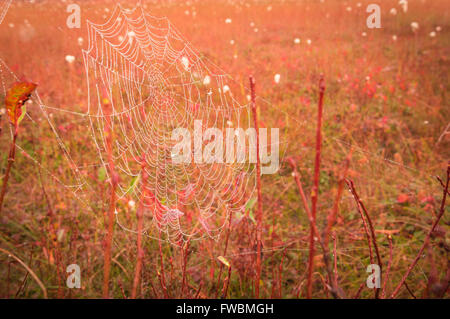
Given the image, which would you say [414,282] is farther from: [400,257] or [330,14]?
[330,14]

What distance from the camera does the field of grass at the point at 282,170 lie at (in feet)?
6.35

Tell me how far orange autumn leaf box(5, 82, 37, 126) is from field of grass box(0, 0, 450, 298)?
239 millimetres

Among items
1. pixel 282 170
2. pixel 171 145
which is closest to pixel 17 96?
pixel 171 145

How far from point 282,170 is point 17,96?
2646mm

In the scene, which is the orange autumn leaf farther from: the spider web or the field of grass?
the spider web

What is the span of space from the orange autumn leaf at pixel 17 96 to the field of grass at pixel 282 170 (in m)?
0.24

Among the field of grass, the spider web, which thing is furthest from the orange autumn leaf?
the spider web

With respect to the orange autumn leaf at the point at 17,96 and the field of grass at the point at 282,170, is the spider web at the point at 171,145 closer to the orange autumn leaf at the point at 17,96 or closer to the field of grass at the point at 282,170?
the field of grass at the point at 282,170

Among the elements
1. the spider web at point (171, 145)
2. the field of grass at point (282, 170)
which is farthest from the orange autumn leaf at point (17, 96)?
the spider web at point (171, 145)

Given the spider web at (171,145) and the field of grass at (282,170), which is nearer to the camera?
the field of grass at (282,170)

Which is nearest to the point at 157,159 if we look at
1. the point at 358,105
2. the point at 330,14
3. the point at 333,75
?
the point at 358,105

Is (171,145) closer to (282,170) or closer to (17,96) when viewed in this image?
(282,170)

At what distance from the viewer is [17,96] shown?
2.43 ft

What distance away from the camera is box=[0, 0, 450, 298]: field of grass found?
193 centimetres
